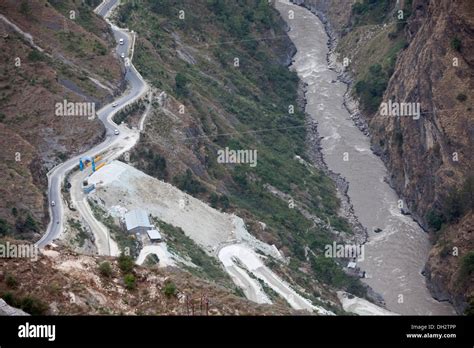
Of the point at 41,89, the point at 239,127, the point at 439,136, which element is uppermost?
the point at 41,89

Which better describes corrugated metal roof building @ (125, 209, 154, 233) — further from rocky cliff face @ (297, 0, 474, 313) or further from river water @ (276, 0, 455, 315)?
rocky cliff face @ (297, 0, 474, 313)

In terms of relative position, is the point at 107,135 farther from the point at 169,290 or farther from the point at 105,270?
the point at 169,290

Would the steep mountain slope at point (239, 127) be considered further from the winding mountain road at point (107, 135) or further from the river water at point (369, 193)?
the river water at point (369, 193)

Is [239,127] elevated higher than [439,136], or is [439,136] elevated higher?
[439,136]

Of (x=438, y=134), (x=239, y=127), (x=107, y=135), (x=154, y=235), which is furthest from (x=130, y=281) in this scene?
(x=239, y=127)

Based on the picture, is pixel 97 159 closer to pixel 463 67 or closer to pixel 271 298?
pixel 271 298

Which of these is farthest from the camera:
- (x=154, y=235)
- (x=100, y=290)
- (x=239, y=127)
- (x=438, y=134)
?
(x=239, y=127)

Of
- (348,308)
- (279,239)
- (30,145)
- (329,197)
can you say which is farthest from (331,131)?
(30,145)
